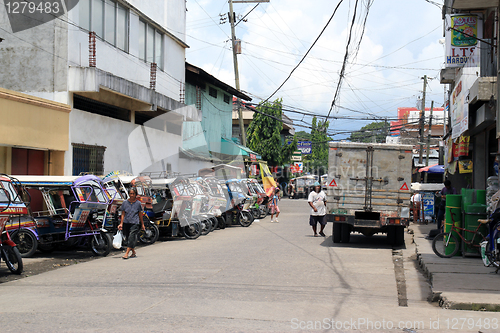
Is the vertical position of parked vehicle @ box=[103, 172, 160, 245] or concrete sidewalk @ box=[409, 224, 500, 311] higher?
parked vehicle @ box=[103, 172, 160, 245]

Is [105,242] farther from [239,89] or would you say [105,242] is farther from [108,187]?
[239,89]

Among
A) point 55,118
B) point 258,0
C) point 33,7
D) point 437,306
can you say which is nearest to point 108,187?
point 55,118

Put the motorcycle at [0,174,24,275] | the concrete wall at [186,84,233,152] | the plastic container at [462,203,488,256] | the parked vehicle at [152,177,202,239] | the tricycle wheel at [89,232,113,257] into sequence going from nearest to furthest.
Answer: the motorcycle at [0,174,24,275] < the plastic container at [462,203,488,256] < the tricycle wheel at [89,232,113,257] < the parked vehicle at [152,177,202,239] < the concrete wall at [186,84,233,152]

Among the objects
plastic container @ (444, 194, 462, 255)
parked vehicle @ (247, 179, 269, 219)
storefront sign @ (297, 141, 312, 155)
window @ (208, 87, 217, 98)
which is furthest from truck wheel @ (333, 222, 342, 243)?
storefront sign @ (297, 141, 312, 155)

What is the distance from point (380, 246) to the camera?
15352 mm

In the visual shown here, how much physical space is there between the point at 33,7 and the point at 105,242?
930cm

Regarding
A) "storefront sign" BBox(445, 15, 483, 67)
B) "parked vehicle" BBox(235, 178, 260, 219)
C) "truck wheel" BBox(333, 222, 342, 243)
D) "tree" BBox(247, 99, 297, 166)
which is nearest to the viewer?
"storefront sign" BBox(445, 15, 483, 67)

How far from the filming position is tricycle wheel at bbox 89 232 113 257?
493 inches

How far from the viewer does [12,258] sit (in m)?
9.88

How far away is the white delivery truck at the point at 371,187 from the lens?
14.5m

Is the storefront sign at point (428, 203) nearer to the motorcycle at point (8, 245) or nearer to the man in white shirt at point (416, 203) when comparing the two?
the man in white shirt at point (416, 203)

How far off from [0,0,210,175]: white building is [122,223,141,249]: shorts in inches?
228

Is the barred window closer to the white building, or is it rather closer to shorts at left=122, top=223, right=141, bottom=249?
the white building

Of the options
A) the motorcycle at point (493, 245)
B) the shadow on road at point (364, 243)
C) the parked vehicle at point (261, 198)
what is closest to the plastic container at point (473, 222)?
the motorcycle at point (493, 245)
